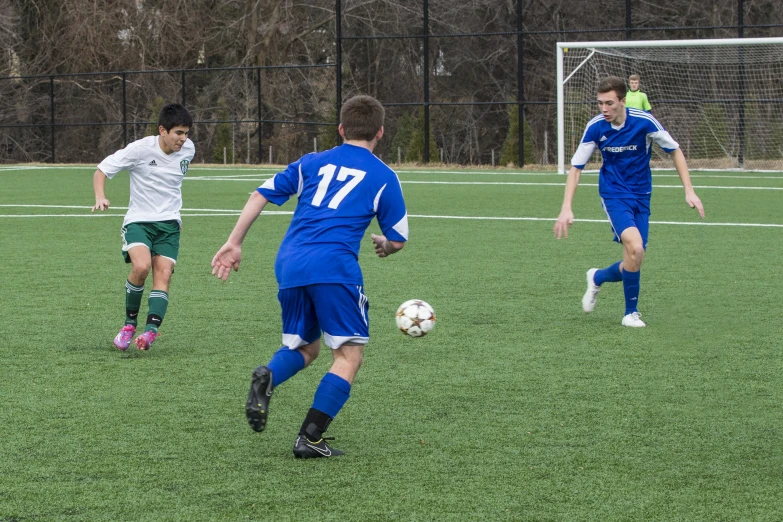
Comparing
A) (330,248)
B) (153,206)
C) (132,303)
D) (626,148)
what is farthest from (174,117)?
(626,148)

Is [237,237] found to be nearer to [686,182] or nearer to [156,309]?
[156,309]

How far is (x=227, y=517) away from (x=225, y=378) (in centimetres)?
234

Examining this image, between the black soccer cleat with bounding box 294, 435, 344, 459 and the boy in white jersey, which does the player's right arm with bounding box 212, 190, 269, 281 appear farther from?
the boy in white jersey

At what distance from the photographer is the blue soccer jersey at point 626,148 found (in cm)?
788

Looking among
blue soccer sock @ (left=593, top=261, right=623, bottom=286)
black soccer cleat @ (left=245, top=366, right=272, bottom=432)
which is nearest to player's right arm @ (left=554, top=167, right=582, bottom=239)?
blue soccer sock @ (left=593, top=261, right=623, bottom=286)

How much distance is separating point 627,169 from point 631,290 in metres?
0.86

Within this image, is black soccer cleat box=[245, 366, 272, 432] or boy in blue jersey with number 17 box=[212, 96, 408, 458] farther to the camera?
boy in blue jersey with number 17 box=[212, 96, 408, 458]

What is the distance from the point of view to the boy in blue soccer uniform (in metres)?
7.82

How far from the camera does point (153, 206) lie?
7305mm

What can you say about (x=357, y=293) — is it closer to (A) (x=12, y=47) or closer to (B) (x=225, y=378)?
(B) (x=225, y=378)

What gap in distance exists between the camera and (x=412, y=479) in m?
4.39

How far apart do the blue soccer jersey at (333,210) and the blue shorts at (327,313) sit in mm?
43

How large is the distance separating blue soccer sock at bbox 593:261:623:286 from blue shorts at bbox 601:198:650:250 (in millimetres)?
245

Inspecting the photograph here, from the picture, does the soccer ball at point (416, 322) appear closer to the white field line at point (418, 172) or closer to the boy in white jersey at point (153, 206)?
the boy in white jersey at point (153, 206)
